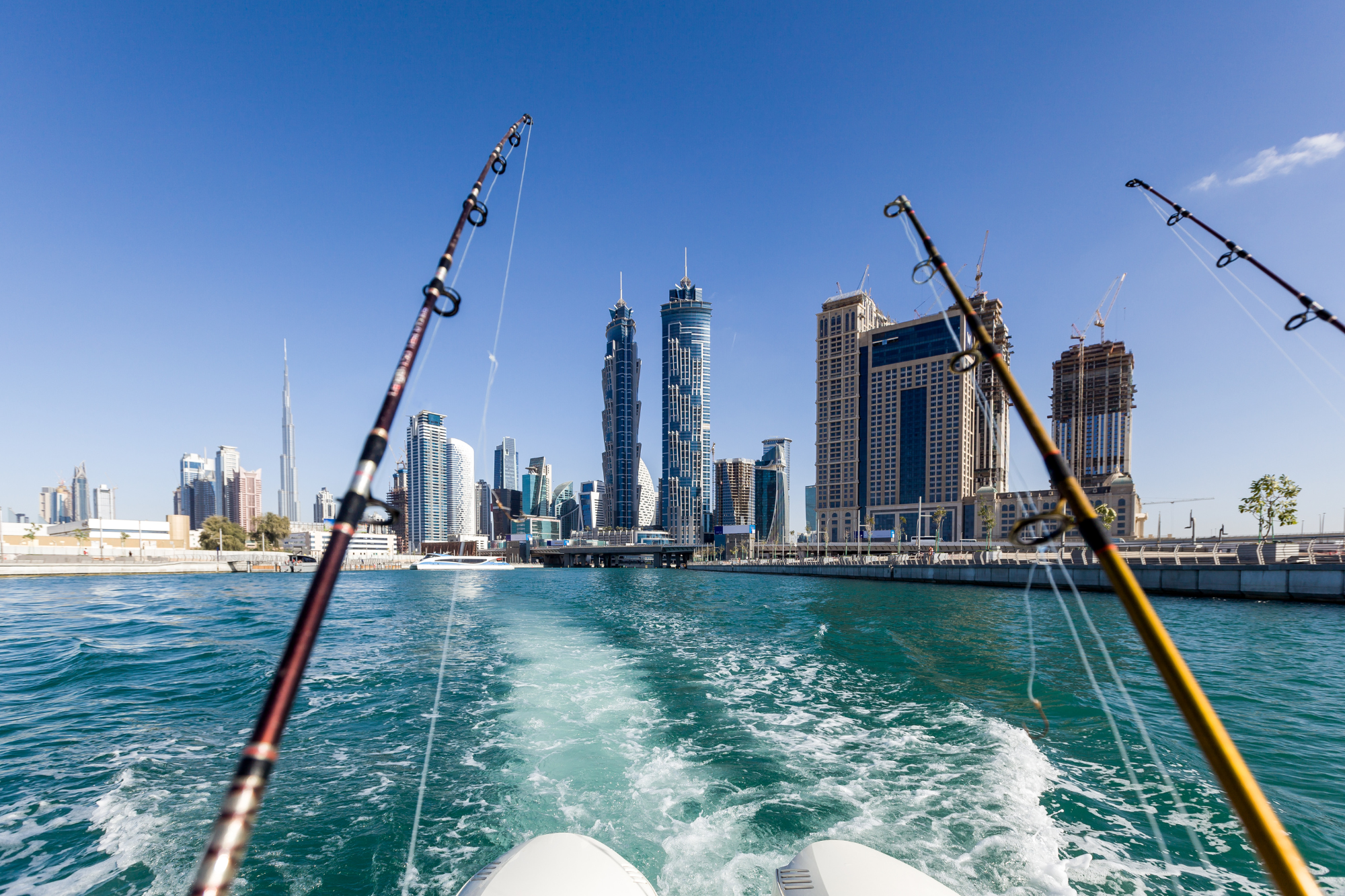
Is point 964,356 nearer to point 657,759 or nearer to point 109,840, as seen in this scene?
point 657,759

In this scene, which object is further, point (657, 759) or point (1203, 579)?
point (1203, 579)

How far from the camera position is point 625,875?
5.03 m

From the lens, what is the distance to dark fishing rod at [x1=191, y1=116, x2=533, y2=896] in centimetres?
166

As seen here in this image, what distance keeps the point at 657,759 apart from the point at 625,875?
17.3ft

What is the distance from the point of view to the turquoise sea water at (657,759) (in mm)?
6781

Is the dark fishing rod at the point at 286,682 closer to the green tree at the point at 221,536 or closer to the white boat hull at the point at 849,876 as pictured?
the white boat hull at the point at 849,876

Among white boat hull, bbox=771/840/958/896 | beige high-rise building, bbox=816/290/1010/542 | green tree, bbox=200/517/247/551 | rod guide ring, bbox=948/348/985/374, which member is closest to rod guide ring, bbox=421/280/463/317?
rod guide ring, bbox=948/348/985/374

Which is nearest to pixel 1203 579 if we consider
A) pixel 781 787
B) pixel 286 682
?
pixel 781 787

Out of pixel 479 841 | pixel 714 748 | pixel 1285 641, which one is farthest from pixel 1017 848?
pixel 1285 641

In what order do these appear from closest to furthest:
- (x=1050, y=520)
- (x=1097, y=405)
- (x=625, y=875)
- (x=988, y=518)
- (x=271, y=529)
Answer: (x=1050, y=520) → (x=625, y=875) → (x=988, y=518) → (x=271, y=529) → (x=1097, y=405)

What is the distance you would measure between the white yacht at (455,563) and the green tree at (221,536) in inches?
1293

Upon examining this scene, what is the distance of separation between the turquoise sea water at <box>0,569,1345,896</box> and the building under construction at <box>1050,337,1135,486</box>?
160574mm

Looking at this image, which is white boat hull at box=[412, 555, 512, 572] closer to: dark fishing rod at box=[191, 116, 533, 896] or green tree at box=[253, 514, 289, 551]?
green tree at box=[253, 514, 289, 551]

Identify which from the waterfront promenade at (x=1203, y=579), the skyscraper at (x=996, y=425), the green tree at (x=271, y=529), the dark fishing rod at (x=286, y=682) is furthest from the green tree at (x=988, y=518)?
the green tree at (x=271, y=529)
